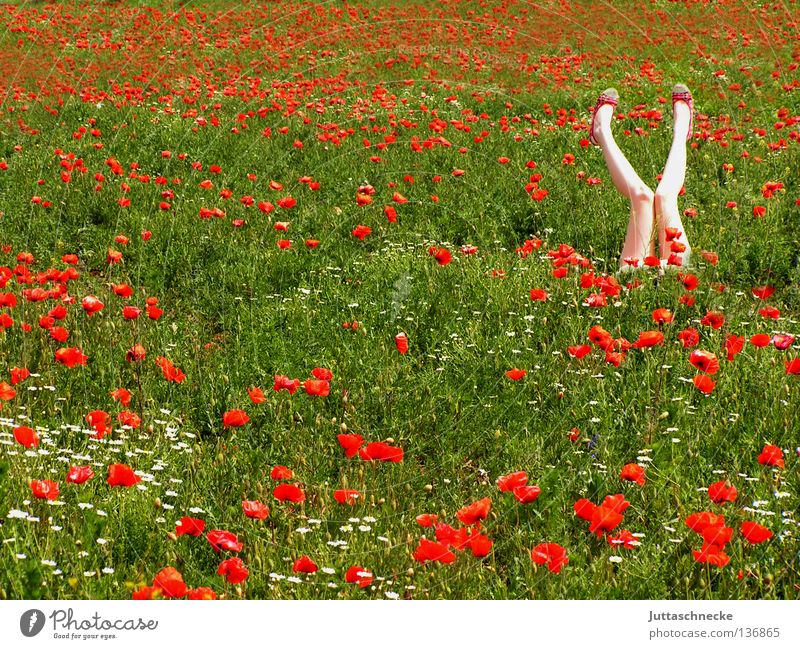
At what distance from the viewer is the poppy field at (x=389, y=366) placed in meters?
3.39

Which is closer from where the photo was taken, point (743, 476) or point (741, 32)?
point (743, 476)

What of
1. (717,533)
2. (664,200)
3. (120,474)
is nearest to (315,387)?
(120,474)

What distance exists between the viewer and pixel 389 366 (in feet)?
17.3

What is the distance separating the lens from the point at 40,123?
38.1ft

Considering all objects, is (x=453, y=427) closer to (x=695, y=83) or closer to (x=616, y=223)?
(x=616, y=223)

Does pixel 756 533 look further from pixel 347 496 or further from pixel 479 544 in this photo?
pixel 347 496

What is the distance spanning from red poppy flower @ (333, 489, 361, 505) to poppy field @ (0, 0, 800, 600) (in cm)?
6

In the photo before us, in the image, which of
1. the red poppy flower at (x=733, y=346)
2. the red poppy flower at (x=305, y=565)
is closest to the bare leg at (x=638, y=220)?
the red poppy flower at (x=733, y=346)

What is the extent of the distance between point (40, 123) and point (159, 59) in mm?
4408

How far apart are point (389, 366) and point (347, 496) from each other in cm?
170

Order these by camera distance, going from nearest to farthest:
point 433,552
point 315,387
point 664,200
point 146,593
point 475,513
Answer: point 146,593, point 433,552, point 475,513, point 315,387, point 664,200

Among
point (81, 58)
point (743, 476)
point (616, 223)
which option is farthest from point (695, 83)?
point (743, 476)

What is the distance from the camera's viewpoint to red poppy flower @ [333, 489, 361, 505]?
3.51 metres

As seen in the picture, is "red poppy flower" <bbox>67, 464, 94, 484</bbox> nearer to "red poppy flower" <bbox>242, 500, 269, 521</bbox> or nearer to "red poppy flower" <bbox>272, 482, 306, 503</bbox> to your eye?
"red poppy flower" <bbox>242, 500, 269, 521</bbox>
